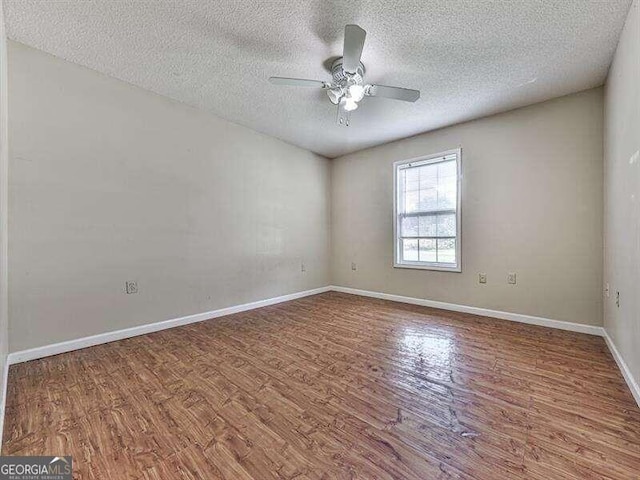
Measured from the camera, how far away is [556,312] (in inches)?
119

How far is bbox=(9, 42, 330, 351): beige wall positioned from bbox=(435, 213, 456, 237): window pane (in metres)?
2.48

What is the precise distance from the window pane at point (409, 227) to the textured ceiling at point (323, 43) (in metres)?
1.63

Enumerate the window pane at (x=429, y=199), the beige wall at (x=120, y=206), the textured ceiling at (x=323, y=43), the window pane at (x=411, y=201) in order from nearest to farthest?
the textured ceiling at (x=323, y=43), the beige wall at (x=120, y=206), the window pane at (x=429, y=199), the window pane at (x=411, y=201)

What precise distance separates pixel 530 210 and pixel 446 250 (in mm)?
1067

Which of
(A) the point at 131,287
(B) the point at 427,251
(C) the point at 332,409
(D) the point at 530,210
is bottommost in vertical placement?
(C) the point at 332,409

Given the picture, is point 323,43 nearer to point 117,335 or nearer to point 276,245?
point 276,245

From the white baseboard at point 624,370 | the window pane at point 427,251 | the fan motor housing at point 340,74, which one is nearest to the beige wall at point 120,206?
the fan motor housing at point 340,74

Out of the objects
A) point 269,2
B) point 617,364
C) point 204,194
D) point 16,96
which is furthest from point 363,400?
point 16,96

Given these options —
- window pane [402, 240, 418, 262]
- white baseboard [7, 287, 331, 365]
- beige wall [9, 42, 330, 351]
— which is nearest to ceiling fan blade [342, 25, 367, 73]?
beige wall [9, 42, 330, 351]

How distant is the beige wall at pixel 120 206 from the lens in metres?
2.26

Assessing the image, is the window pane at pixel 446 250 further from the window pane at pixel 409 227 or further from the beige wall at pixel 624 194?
the beige wall at pixel 624 194

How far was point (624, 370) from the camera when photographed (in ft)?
6.34

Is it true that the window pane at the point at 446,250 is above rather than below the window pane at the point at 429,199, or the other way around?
below

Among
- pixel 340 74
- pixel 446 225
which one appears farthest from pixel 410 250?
pixel 340 74
